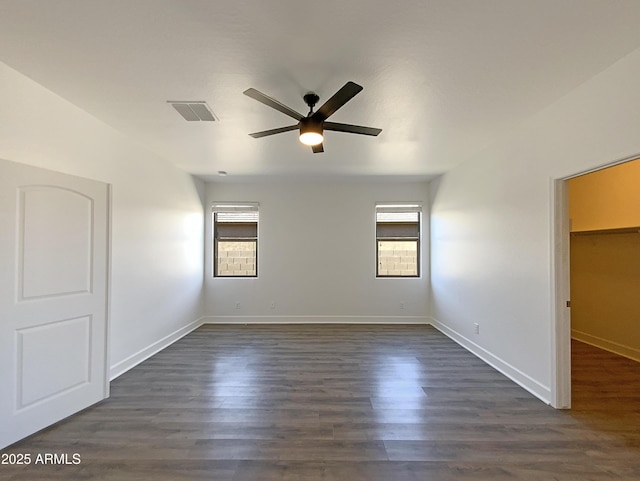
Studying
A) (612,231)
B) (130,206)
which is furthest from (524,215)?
(130,206)

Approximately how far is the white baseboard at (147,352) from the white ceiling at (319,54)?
2529 mm

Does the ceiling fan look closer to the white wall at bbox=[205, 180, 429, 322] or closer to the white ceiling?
the white ceiling

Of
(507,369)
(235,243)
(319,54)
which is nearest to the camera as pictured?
(319,54)

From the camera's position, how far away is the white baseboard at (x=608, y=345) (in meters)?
3.67

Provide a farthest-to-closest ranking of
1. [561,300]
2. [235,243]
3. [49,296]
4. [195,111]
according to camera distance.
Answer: [235,243] < [195,111] < [561,300] < [49,296]

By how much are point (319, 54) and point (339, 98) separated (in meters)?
0.29

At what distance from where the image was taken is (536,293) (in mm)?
2818

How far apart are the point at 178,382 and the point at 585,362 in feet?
15.2

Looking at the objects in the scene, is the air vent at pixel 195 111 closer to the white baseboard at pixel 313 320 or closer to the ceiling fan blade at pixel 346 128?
the ceiling fan blade at pixel 346 128

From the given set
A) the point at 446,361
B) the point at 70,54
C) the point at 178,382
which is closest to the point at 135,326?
the point at 178,382

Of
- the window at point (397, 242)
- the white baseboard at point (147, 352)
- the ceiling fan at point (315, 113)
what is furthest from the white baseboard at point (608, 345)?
the white baseboard at point (147, 352)

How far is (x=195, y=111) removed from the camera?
8.85ft

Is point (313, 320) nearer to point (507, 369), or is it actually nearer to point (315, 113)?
point (507, 369)

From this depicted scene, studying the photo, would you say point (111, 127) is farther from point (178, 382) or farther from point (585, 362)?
point (585, 362)
